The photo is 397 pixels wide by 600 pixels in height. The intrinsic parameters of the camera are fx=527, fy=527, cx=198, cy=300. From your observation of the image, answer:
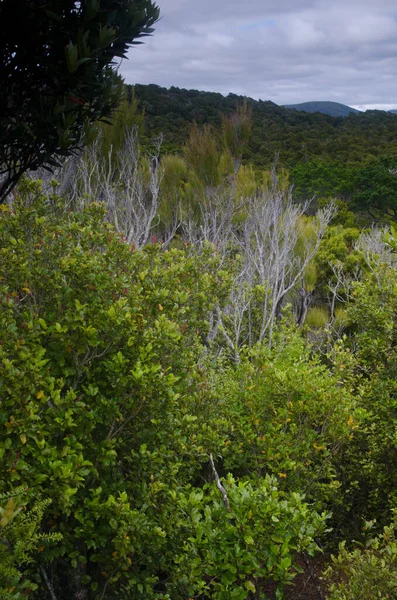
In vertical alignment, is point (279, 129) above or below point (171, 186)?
above

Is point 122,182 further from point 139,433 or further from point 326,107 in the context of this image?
point 326,107

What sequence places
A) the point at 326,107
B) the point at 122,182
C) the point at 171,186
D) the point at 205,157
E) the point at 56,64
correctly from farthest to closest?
the point at 326,107
the point at 171,186
the point at 205,157
the point at 122,182
the point at 56,64

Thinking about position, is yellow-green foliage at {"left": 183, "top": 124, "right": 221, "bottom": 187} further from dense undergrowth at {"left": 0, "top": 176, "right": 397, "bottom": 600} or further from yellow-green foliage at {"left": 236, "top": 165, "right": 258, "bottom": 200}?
dense undergrowth at {"left": 0, "top": 176, "right": 397, "bottom": 600}

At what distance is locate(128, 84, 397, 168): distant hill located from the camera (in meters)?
33.4

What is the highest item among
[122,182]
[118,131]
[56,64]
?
[118,131]

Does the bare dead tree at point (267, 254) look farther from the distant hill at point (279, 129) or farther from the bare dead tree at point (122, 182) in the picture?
the distant hill at point (279, 129)

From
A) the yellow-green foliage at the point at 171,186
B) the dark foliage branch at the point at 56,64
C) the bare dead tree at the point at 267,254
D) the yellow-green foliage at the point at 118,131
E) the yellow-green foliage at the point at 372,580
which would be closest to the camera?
the dark foliage branch at the point at 56,64

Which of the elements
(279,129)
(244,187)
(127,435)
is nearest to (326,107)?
(279,129)

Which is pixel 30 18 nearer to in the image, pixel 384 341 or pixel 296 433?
pixel 296 433

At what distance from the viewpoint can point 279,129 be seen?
50.4 metres

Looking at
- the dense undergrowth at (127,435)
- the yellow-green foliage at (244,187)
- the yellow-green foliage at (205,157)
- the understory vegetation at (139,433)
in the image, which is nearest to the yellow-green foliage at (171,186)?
the yellow-green foliage at (205,157)

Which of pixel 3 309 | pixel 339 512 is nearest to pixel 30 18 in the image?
pixel 3 309

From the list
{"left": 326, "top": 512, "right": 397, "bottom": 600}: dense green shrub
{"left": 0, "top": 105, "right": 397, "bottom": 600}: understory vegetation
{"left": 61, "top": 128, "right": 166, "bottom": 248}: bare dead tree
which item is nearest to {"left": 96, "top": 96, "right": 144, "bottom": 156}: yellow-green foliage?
{"left": 61, "top": 128, "right": 166, "bottom": 248}: bare dead tree

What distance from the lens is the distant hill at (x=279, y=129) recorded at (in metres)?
33.4
